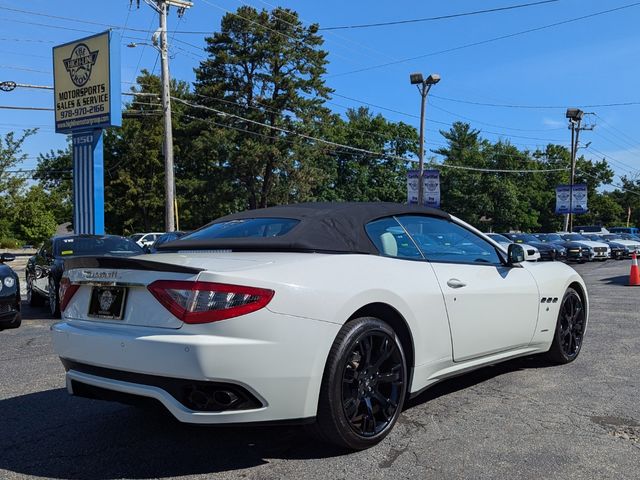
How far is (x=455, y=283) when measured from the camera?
4.27 meters

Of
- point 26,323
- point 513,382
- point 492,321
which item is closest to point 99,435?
point 492,321

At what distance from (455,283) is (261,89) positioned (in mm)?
45446

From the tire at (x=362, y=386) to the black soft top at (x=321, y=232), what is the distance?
0.56 metres

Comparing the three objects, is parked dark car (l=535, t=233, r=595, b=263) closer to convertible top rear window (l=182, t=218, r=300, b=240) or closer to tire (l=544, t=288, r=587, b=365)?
tire (l=544, t=288, r=587, b=365)

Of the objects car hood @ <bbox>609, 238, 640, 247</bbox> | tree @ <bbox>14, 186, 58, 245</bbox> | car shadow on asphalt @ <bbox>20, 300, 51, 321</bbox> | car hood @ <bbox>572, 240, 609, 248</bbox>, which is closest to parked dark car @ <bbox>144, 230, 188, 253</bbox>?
car shadow on asphalt @ <bbox>20, 300, 51, 321</bbox>

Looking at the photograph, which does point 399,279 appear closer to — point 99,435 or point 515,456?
point 515,456

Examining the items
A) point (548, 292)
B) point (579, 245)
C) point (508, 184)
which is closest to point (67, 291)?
point (548, 292)

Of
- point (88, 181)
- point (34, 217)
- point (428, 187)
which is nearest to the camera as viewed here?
point (88, 181)

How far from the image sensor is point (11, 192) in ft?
133

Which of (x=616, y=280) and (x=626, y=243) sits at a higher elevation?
(x=626, y=243)

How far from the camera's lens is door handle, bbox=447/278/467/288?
423 cm

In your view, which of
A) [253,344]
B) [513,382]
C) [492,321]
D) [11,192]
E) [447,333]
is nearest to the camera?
[253,344]

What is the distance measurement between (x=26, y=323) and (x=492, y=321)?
7.84 metres

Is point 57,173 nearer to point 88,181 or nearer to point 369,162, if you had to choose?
point 369,162
